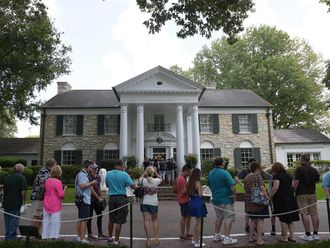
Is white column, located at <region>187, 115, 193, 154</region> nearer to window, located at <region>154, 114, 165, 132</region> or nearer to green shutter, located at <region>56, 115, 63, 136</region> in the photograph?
window, located at <region>154, 114, 165, 132</region>

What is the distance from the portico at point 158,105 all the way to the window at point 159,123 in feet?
1.35

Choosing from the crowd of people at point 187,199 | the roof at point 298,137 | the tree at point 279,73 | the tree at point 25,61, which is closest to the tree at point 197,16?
the crowd of people at point 187,199

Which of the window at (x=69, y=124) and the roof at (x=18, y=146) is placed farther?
the roof at (x=18, y=146)

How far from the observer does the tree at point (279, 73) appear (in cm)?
3819

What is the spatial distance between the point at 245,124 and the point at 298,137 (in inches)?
246

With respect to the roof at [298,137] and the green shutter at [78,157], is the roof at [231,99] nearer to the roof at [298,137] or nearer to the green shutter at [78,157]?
the roof at [298,137]

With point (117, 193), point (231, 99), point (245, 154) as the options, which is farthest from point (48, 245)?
point (231, 99)

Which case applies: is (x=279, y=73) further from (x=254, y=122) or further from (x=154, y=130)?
(x=154, y=130)

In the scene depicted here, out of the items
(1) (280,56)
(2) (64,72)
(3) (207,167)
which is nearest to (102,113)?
(2) (64,72)

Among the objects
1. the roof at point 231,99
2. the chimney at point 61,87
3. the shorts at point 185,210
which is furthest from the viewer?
the chimney at point 61,87

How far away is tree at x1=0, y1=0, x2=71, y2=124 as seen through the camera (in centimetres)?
2298

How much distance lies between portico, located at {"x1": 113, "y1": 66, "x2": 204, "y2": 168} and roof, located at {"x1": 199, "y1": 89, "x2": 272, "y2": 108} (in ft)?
10.4

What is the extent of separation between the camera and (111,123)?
27.7 meters

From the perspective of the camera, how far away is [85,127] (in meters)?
27.5
